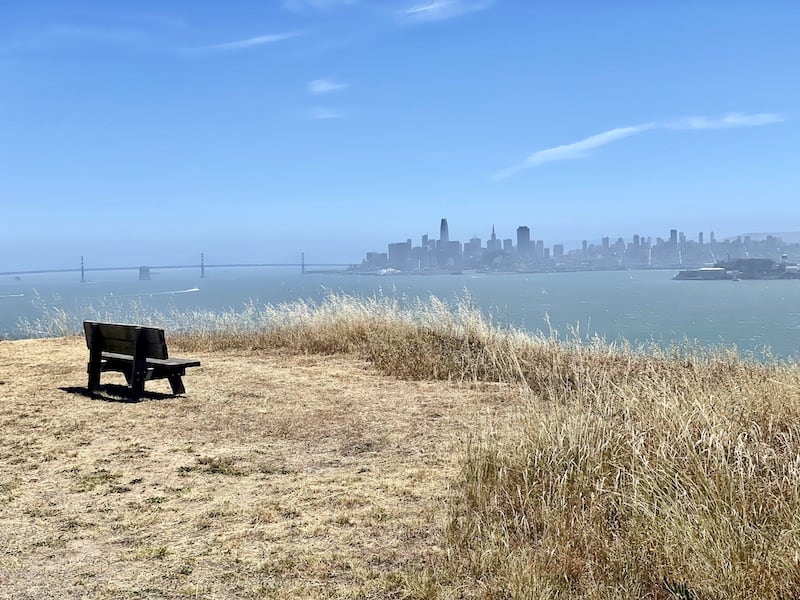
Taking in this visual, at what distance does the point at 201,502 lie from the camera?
13.1 ft

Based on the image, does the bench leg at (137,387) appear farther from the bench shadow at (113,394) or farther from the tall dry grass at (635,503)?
the tall dry grass at (635,503)

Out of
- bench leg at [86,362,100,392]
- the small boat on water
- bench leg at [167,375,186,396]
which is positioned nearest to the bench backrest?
bench leg at [86,362,100,392]

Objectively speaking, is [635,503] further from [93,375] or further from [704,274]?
[704,274]

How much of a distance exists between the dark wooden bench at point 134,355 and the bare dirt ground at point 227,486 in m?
0.25

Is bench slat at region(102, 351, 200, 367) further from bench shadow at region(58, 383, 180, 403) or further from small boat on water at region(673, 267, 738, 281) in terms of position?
small boat on water at region(673, 267, 738, 281)

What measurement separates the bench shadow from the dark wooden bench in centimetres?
7

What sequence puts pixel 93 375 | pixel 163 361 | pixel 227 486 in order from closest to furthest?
pixel 227 486 < pixel 163 361 < pixel 93 375

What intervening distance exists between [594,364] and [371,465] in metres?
4.75

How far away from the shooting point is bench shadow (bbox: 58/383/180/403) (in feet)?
23.2

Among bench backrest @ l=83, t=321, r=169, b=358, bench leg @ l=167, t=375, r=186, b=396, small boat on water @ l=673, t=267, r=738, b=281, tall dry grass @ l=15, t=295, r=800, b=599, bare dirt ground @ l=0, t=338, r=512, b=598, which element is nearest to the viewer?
tall dry grass @ l=15, t=295, r=800, b=599

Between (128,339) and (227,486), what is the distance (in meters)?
3.43

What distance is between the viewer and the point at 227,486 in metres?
4.29

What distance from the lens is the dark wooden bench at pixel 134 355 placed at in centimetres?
706

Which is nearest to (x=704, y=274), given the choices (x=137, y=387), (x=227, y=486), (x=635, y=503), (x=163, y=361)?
(x=163, y=361)
